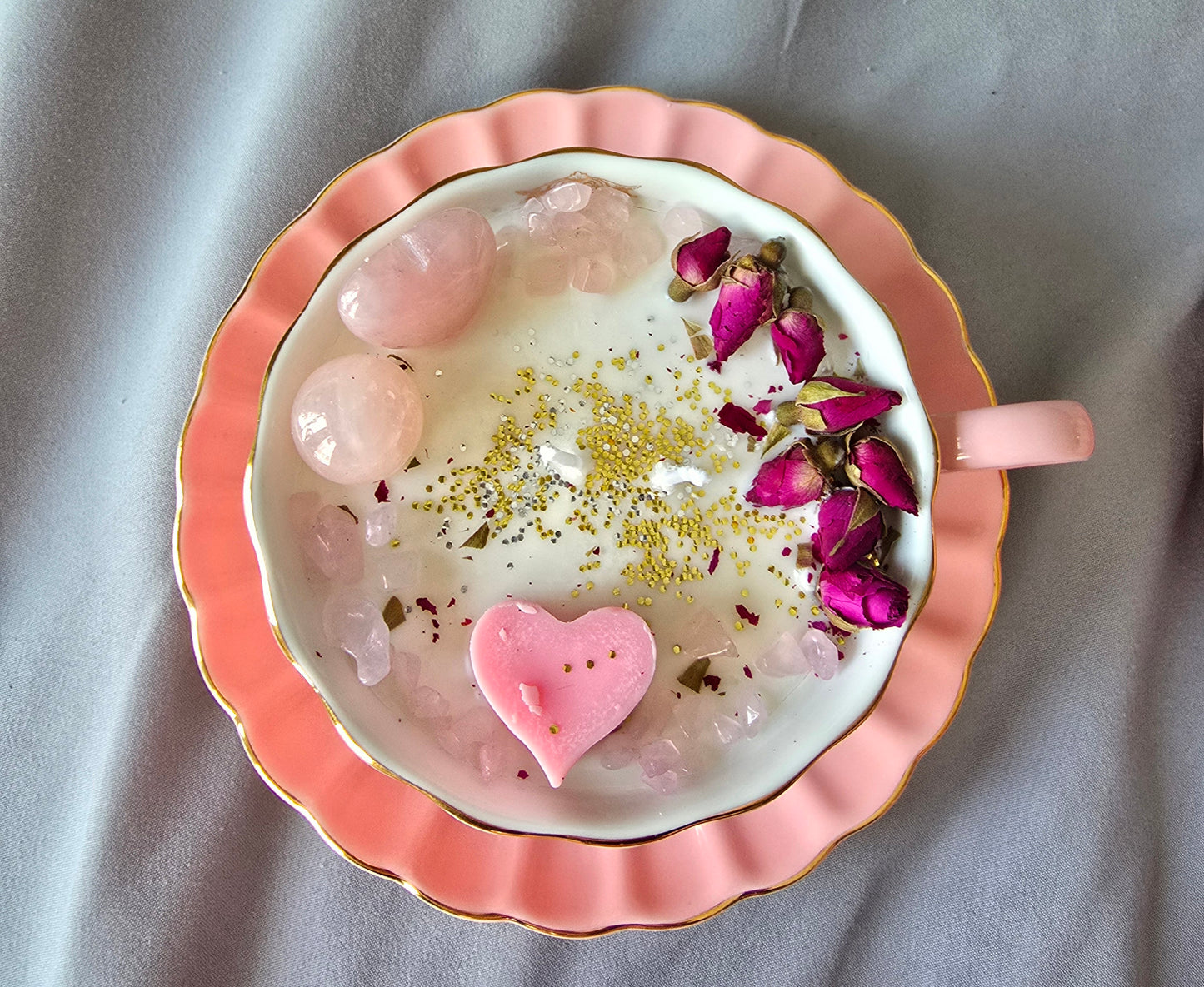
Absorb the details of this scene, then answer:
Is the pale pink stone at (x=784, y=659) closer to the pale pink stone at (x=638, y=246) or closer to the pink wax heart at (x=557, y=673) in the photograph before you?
the pink wax heart at (x=557, y=673)

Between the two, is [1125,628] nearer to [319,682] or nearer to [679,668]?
[679,668]

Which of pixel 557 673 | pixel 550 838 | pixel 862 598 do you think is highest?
pixel 862 598

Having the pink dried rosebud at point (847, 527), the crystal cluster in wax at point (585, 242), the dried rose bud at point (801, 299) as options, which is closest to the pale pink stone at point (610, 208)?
the crystal cluster in wax at point (585, 242)

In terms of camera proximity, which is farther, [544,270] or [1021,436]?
[544,270]

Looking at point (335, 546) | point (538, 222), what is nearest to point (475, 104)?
point (538, 222)

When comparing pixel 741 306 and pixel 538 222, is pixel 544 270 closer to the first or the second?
pixel 538 222

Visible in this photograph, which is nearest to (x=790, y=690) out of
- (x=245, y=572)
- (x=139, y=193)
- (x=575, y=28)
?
→ (x=245, y=572)

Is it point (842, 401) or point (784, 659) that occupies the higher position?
point (842, 401)
